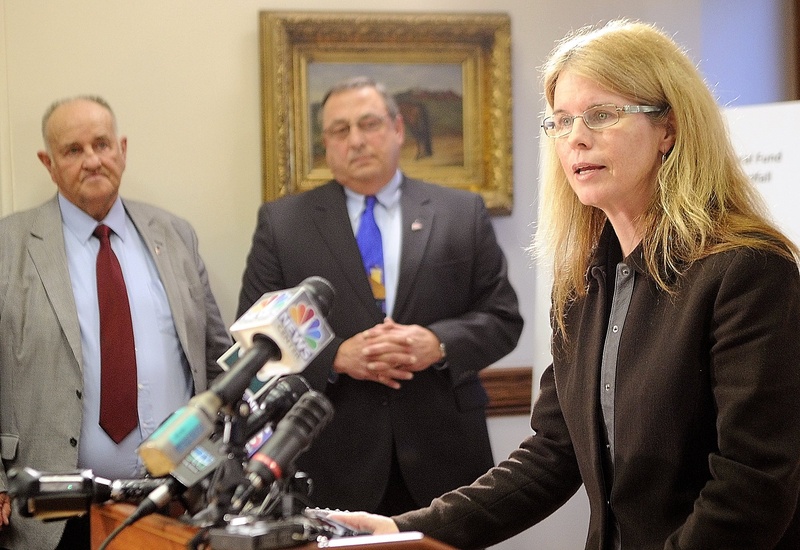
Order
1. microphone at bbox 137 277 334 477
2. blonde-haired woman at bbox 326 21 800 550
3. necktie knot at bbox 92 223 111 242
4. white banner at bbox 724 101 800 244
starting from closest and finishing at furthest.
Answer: microphone at bbox 137 277 334 477, blonde-haired woman at bbox 326 21 800 550, necktie knot at bbox 92 223 111 242, white banner at bbox 724 101 800 244

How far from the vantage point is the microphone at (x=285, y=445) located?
4.37ft

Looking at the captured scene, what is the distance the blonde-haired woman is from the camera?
66.4 inches

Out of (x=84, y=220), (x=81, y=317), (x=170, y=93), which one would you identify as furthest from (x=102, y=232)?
(x=170, y=93)

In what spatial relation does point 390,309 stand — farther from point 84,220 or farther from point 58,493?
point 58,493

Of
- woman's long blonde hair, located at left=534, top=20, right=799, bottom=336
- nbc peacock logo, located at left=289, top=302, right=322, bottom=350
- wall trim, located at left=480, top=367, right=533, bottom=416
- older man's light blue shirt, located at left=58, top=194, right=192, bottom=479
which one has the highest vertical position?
woman's long blonde hair, located at left=534, top=20, right=799, bottom=336

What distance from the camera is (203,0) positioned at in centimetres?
415

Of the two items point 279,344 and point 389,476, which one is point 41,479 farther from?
point 389,476

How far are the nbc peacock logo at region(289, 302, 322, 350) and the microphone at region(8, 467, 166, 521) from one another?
33cm

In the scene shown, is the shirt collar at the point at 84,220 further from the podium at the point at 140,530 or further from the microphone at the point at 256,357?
the microphone at the point at 256,357

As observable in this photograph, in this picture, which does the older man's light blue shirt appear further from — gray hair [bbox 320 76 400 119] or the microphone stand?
the microphone stand

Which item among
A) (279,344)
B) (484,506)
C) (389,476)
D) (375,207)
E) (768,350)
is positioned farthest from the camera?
(375,207)

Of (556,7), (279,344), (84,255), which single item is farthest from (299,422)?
(556,7)

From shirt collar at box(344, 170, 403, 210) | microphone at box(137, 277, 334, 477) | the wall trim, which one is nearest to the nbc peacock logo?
microphone at box(137, 277, 334, 477)

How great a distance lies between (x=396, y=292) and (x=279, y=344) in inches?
91.2
